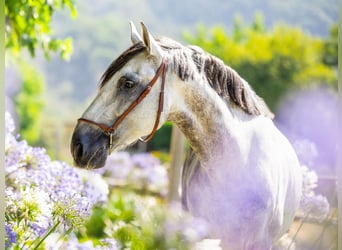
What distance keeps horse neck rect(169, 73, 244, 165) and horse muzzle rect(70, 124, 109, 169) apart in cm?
20

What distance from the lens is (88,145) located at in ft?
4.29

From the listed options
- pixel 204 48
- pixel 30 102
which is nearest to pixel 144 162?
pixel 204 48

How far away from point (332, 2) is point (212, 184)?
2.11 m

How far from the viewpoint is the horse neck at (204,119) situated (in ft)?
4.50

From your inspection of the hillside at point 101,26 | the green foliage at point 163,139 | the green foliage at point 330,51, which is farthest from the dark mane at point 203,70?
the green foliage at point 330,51

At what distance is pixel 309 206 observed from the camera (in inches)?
71.2

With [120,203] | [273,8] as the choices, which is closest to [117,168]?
[120,203]

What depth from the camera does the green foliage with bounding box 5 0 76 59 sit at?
2052mm

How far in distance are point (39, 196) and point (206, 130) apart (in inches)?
19.0

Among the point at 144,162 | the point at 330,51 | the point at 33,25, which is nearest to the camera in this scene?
the point at 33,25

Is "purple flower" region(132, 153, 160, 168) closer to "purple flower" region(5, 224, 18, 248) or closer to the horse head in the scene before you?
"purple flower" region(5, 224, 18, 248)

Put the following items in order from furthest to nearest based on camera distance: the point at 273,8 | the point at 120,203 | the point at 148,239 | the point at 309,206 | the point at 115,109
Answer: the point at 273,8, the point at 120,203, the point at 309,206, the point at 148,239, the point at 115,109

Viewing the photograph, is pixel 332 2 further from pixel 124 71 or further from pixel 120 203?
pixel 124 71

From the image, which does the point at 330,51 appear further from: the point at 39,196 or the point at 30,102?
the point at 39,196
